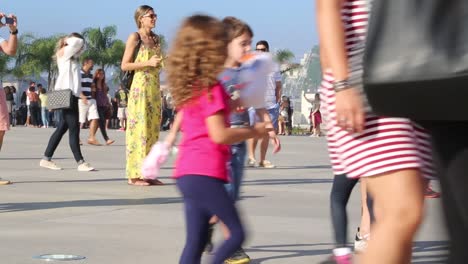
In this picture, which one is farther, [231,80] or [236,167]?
[236,167]

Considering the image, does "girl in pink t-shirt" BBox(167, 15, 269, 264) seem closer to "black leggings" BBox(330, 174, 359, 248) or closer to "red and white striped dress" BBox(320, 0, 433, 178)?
"black leggings" BBox(330, 174, 359, 248)

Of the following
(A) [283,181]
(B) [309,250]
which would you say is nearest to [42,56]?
(A) [283,181]

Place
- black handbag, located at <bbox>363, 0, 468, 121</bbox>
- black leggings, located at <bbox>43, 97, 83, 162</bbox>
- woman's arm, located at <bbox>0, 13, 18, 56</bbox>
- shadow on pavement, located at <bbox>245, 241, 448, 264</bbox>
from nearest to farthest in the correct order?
1. black handbag, located at <bbox>363, 0, 468, 121</bbox>
2. shadow on pavement, located at <bbox>245, 241, 448, 264</bbox>
3. woman's arm, located at <bbox>0, 13, 18, 56</bbox>
4. black leggings, located at <bbox>43, 97, 83, 162</bbox>

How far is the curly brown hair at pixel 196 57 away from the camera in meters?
5.13

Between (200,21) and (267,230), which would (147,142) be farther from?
(200,21)

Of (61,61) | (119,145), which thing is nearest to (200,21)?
(61,61)

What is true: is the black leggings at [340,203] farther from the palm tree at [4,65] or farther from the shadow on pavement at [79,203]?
the palm tree at [4,65]

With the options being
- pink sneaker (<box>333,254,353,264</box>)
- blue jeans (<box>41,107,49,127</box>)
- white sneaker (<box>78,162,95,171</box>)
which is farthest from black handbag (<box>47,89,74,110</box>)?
blue jeans (<box>41,107,49,127</box>)

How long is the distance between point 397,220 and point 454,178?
44cm

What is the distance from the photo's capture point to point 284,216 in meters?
8.94

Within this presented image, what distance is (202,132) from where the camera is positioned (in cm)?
512

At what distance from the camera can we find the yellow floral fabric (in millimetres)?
11391

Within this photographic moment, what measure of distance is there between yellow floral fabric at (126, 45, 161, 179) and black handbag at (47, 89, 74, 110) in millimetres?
2436

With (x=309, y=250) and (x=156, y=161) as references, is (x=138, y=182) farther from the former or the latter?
(x=156, y=161)
